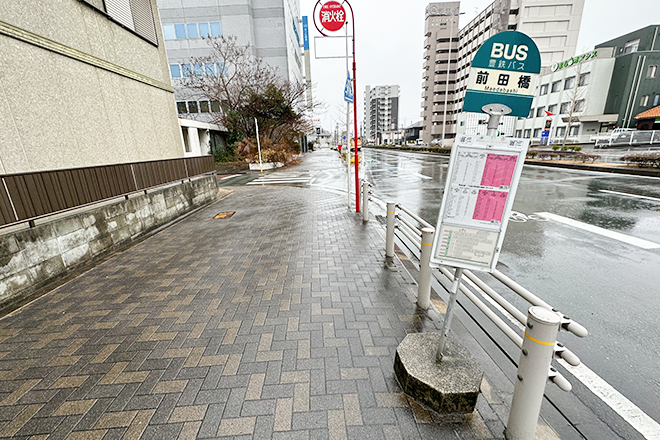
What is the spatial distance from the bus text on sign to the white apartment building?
3948cm

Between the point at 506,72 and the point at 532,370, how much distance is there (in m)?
1.97

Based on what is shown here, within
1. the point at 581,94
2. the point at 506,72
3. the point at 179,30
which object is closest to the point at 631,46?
the point at 581,94

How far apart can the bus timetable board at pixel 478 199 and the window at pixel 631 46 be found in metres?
66.1

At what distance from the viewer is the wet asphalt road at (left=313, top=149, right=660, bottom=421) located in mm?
2701

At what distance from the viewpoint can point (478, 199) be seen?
6.91 ft

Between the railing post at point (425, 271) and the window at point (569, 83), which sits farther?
the window at point (569, 83)

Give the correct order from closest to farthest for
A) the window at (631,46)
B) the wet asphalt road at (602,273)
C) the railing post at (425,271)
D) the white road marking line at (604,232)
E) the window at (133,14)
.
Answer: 1. the wet asphalt road at (602,273)
2. the railing post at (425,271)
3. the white road marking line at (604,232)
4. the window at (133,14)
5. the window at (631,46)

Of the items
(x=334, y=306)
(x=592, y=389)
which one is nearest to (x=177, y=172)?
(x=334, y=306)

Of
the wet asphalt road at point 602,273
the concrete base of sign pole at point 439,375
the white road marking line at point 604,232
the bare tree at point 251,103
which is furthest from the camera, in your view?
the bare tree at point 251,103

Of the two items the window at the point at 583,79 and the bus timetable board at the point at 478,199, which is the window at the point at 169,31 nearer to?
the bus timetable board at the point at 478,199

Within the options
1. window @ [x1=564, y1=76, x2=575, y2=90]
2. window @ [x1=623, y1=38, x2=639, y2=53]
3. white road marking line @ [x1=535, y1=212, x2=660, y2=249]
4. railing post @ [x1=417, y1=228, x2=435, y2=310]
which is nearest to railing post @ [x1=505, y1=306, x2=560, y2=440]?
railing post @ [x1=417, y1=228, x2=435, y2=310]

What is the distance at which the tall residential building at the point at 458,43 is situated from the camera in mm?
46500

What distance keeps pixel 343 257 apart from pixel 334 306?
1.58 metres

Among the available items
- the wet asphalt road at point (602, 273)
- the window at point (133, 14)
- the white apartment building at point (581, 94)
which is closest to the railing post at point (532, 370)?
the wet asphalt road at point (602, 273)
